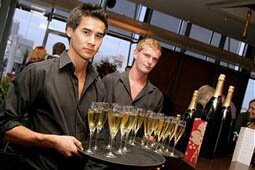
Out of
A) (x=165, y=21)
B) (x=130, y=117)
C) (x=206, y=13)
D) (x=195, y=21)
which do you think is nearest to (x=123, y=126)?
(x=130, y=117)

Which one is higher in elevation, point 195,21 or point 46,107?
point 195,21

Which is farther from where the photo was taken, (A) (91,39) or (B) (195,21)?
(B) (195,21)

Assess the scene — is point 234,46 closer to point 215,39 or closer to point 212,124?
point 215,39

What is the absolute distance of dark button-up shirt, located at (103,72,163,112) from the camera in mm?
2227

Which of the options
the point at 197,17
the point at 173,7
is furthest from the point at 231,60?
the point at 173,7

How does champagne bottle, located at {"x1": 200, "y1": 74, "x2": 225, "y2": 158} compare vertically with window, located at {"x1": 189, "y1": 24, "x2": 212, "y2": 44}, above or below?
below

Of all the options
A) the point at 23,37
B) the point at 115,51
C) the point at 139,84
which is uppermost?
the point at 115,51

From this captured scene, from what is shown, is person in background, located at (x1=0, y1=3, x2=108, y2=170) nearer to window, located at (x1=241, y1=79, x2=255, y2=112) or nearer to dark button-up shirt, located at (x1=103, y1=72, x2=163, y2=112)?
dark button-up shirt, located at (x1=103, y1=72, x2=163, y2=112)

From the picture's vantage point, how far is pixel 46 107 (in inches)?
57.4

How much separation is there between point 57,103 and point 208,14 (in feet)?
16.3

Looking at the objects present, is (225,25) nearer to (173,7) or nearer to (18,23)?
(173,7)

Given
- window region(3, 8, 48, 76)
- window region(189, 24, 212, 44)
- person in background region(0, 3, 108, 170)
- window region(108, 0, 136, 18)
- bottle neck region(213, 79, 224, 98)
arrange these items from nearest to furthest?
person in background region(0, 3, 108, 170), bottle neck region(213, 79, 224, 98), window region(3, 8, 48, 76), window region(108, 0, 136, 18), window region(189, 24, 212, 44)

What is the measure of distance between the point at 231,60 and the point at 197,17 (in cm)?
149

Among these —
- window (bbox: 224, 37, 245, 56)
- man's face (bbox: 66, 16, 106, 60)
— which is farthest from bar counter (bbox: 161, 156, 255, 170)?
window (bbox: 224, 37, 245, 56)
